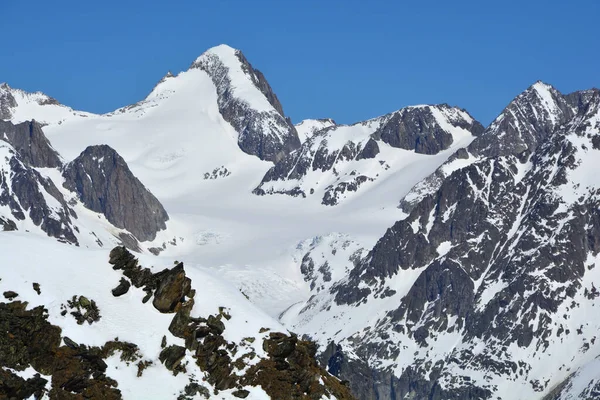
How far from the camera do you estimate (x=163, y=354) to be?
283 ft

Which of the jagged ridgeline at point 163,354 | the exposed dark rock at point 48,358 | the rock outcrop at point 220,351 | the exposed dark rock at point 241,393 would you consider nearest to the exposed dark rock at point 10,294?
the jagged ridgeline at point 163,354

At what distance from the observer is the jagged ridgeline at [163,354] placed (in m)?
82.0

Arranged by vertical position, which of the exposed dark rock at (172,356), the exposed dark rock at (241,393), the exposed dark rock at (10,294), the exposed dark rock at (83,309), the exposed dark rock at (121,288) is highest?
the exposed dark rock at (121,288)

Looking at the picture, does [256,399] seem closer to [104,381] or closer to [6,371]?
[104,381]

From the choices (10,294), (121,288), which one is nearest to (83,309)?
(121,288)

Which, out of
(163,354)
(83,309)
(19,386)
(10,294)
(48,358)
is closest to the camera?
(19,386)

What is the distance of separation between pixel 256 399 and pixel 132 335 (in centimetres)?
866

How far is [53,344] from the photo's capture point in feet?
275

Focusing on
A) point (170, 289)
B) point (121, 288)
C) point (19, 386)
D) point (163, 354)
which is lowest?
point (19, 386)

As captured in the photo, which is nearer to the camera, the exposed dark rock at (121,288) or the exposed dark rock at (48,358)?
the exposed dark rock at (48,358)

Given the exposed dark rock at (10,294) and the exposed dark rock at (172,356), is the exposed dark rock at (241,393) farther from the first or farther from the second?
the exposed dark rock at (10,294)

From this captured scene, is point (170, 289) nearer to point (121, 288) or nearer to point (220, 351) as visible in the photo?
point (121, 288)

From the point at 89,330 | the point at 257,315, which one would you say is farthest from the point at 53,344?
the point at 257,315

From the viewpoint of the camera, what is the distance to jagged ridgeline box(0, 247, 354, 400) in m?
82.0
